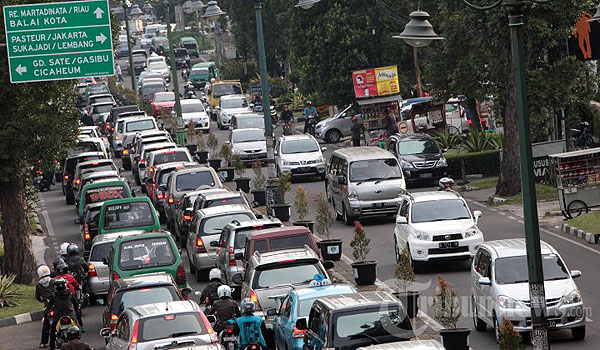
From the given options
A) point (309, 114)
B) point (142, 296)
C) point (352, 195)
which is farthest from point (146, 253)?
point (309, 114)

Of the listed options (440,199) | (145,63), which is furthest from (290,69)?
(440,199)

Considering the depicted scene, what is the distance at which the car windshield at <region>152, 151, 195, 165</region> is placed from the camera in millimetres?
43531

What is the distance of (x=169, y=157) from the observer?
43781 millimetres

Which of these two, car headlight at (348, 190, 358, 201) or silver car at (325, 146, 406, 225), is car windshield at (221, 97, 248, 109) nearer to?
silver car at (325, 146, 406, 225)

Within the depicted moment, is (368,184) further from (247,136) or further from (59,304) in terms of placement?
(247,136)

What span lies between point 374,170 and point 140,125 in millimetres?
24616

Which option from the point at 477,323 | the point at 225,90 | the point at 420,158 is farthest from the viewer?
the point at 225,90

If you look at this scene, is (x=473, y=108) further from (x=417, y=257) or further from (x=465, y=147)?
(x=417, y=257)

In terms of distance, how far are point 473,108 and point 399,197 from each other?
55.5ft

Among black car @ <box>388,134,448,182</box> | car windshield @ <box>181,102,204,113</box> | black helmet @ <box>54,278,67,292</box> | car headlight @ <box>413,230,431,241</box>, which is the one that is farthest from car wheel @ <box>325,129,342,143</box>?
black helmet @ <box>54,278,67,292</box>

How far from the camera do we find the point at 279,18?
251 ft

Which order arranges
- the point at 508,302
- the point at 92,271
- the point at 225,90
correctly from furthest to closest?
the point at 225,90 < the point at 92,271 < the point at 508,302

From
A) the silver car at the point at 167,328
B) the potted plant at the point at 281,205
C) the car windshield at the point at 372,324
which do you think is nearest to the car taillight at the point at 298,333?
the silver car at the point at 167,328

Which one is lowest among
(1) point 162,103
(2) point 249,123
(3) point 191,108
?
(2) point 249,123
